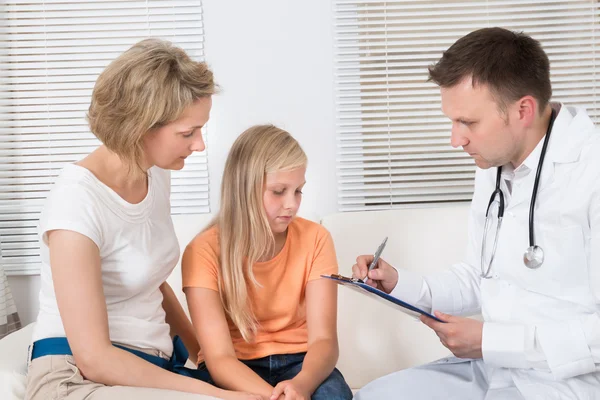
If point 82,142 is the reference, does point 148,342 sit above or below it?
below

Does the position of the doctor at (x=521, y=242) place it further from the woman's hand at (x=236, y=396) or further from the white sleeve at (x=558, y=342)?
the woman's hand at (x=236, y=396)

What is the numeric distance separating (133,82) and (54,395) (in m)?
0.73

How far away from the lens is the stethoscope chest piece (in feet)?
5.46

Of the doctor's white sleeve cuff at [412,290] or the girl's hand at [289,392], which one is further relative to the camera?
the doctor's white sleeve cuff at [412,290]

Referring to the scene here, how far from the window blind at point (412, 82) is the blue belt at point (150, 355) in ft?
3.87

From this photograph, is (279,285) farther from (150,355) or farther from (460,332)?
(460,332)

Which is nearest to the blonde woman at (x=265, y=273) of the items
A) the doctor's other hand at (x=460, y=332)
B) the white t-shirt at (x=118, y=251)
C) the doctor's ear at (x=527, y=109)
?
the white t-shirt at (x=118, y=251)

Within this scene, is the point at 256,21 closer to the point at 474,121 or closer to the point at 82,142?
the point at 82,142

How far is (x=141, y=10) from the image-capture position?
2.89 meters

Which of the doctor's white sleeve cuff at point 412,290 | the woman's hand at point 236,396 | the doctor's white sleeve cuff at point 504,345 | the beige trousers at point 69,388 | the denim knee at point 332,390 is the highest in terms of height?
the doctor's white sleeve cuff at point 412,290

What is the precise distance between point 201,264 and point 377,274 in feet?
1.57

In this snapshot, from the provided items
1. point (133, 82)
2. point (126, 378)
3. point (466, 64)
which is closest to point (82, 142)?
point (133, 82)

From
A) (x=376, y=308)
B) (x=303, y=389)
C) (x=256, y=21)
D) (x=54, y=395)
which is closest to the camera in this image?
(x=54, y=395)

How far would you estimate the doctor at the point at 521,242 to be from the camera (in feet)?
5.25
